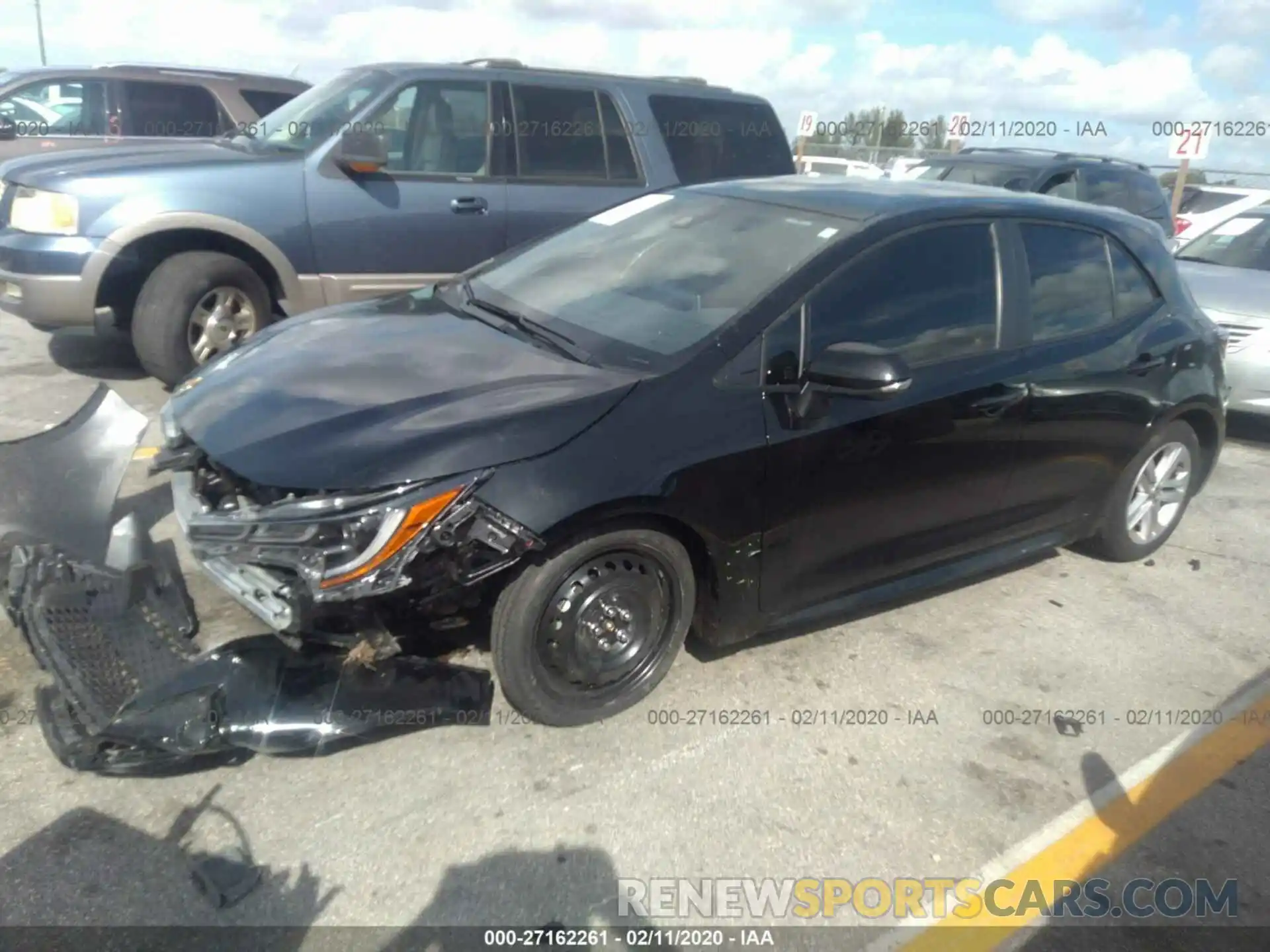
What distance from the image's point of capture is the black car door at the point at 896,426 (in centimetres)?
320

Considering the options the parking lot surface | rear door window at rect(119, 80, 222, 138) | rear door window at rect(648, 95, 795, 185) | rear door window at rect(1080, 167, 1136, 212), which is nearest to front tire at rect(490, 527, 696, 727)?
the parking lot surface

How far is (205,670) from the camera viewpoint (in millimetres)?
2707

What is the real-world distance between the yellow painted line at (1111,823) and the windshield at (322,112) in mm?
5408

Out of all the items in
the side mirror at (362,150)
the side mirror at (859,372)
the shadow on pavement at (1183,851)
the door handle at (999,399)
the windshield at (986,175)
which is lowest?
the shadow on pavement at (1183,851)

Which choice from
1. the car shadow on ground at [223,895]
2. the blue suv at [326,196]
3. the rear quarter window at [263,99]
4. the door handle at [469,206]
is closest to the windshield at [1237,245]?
the blue suv at [326,196]

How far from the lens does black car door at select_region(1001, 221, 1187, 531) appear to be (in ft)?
12.6

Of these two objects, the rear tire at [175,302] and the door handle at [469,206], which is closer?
the rear tire at [175,302]

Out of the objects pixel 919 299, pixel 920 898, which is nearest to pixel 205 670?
pixel 920 898

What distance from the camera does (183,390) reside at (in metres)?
3.40

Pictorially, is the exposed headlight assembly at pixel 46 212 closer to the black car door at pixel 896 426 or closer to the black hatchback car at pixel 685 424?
the black hatchback car at pixel 685 424

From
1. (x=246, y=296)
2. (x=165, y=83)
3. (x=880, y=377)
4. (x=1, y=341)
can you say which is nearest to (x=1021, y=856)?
(x=880, y=377)

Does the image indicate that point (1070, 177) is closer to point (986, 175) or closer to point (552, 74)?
point (986, 175)

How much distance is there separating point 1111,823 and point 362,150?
503cm

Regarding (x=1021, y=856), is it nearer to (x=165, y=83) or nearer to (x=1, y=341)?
(x=1, y=341)
